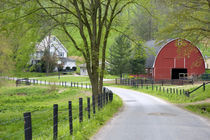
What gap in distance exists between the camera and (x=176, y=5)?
56.6ft

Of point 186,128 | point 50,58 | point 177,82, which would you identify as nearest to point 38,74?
point 50,58

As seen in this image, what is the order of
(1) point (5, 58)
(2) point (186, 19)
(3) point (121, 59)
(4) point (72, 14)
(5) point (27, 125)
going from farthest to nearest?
(3) point (121, 59) → (1) point (5, 58) → (4) point (72, 14) → (2) point (186, 19) → (5) point (27, 125)

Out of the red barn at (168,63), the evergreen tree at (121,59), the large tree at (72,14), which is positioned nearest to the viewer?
the large tree at (72,14)

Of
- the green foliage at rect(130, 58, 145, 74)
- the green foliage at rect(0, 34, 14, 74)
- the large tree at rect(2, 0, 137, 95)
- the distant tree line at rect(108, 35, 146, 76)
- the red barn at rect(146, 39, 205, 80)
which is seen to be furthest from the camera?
the red barn at rect(146, 39, 205, 80)

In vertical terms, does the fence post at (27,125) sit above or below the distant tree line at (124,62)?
below

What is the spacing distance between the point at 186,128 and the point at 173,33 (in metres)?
9.22

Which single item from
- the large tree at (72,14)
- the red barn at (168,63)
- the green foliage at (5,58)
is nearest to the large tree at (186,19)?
the large tree at (72,14)

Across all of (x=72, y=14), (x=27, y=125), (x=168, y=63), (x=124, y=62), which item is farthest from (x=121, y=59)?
(x=27, y=125)

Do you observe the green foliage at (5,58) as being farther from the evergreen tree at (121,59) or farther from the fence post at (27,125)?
the fence post at (27,125)

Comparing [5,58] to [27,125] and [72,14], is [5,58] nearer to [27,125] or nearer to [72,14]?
[72,14]

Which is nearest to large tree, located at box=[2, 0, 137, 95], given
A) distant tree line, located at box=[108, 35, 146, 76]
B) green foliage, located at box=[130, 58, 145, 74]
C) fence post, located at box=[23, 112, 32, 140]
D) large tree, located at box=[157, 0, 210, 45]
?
large tree, located at box=[157, 0, 210, 45]

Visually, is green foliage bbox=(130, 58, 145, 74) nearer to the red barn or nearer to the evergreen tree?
the evergreen tree

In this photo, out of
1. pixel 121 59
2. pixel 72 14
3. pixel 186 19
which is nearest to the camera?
pixel 186 19

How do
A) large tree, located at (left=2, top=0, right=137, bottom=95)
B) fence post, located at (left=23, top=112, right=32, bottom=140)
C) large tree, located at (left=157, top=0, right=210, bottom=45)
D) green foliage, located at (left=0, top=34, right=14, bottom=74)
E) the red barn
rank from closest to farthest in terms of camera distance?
1. fence post, located at (left=23, top=112, right=32, bottom=140)
2. large tree, located at (left=2, top=0, right=137, bottom=95)
3. large tree, located at (left=157, top=0, right=210, bottom=45)
4. green foliage, located at (left=0, top=34, right=14, bottom=74)
5. the red barn
